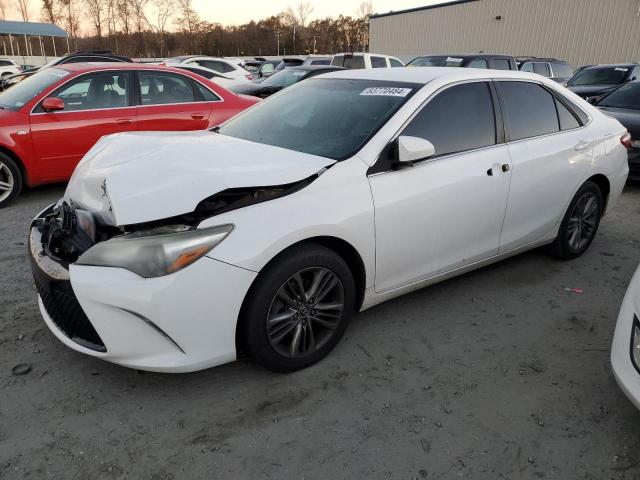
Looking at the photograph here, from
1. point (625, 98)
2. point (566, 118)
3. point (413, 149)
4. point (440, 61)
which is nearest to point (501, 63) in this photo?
point (440, 61)

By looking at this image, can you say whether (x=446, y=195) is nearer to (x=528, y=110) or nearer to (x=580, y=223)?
(x=528, y=110)

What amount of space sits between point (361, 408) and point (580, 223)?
115 inches

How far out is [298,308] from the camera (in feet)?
8.91

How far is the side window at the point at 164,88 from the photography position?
6.46 metres

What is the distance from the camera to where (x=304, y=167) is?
9.09 feet

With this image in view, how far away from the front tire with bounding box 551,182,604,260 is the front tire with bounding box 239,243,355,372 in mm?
2306

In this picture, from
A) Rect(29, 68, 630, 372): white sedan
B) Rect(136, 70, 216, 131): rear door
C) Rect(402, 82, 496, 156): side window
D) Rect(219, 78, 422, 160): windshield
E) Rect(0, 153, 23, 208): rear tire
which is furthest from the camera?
Rect(136, 70, 216, 131): rear door

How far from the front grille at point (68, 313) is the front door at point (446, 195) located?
5.05 ft

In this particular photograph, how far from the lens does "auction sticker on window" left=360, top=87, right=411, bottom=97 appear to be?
3.27 m

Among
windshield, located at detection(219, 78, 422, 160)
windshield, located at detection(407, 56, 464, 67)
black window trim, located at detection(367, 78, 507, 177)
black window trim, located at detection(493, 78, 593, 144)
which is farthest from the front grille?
windshield, located at detection(407, 56, 464, 67)

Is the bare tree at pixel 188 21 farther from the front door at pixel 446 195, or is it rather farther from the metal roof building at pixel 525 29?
the front door at pixel 446 195

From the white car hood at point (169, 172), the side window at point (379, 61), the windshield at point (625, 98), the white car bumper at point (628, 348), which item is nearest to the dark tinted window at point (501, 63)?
the side window at point (379, 61)

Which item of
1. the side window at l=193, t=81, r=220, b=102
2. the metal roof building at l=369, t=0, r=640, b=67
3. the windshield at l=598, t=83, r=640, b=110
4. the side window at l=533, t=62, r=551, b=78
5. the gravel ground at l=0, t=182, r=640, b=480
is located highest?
the metal roof building at l=369, t=0, r=640, b=67

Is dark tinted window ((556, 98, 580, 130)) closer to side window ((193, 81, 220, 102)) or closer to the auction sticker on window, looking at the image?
the auction sticker on window
